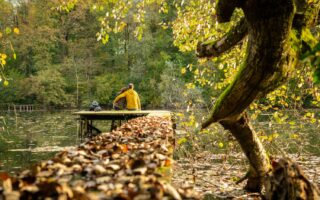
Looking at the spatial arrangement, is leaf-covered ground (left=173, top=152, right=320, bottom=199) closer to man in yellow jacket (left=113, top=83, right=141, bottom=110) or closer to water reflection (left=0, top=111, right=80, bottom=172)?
water reflection (left=0, top=111, right=80, bottom=172)

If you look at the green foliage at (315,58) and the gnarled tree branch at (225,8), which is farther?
the gnarled tree branch at (225,8)

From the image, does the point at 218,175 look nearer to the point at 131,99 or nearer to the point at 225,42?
the point at 225,42

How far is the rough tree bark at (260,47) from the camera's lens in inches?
167

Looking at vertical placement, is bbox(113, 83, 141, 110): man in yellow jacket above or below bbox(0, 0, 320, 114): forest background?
below

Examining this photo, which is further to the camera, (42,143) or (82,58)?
(82,58)

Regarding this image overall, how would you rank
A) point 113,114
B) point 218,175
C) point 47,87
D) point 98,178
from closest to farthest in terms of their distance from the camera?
point 98,178, point 218,175, point 113,114, point 47,87

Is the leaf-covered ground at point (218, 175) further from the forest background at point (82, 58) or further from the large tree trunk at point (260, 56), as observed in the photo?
the forest background at point (82, 58)

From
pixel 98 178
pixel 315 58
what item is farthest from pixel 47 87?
pixel 315 58

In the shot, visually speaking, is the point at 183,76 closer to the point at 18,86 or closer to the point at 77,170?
the point at 18,86

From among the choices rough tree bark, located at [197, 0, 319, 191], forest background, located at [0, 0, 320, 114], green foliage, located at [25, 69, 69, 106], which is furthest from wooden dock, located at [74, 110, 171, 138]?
green foliage, located at [25, 69, 69, 106]

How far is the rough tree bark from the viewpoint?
4.25 meters

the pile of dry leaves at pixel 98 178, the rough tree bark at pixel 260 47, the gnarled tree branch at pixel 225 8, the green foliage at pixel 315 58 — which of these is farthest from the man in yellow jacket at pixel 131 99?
the green foliage at pixel 315 58

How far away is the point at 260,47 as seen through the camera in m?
4.57

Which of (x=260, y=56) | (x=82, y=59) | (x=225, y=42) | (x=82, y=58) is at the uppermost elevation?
(x=82, y=58)
